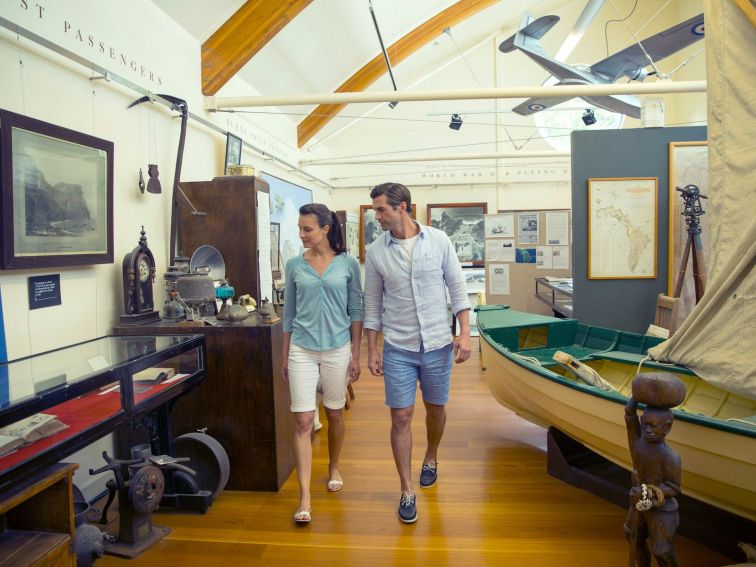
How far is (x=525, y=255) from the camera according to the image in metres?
7.24

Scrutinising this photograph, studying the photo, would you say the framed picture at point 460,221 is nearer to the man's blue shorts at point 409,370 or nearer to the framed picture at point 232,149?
the framed picture at point 232,149

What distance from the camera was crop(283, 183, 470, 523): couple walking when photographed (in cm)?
270

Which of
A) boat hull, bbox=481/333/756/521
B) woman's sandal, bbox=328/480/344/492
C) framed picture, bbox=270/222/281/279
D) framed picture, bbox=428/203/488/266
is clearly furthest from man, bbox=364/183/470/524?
framed picture, bbox=428/203/488/266

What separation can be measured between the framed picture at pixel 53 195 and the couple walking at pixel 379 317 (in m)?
1.18

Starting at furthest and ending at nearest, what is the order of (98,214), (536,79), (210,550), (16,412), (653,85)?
1. (536,79)
2. (653,85)
3. (98,214)
4. (210,550)
5. (16,412)

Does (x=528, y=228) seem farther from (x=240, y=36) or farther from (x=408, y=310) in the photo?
(x=408, y=310)

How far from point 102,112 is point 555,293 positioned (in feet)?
18.8

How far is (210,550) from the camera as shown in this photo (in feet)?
8.24

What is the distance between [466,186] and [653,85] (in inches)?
233

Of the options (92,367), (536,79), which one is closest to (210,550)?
(92,367)

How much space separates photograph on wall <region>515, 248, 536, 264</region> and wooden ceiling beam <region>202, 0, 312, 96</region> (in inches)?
166

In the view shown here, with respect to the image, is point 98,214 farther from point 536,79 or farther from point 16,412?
point 536,79

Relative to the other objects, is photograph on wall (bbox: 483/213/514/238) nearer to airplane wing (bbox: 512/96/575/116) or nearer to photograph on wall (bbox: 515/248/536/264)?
photograph on wall (bbox: 515/248/536/264)

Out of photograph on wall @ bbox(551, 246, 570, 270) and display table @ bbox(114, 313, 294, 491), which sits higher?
photograph on wall @ bbox(551, 246, 570, 270)
